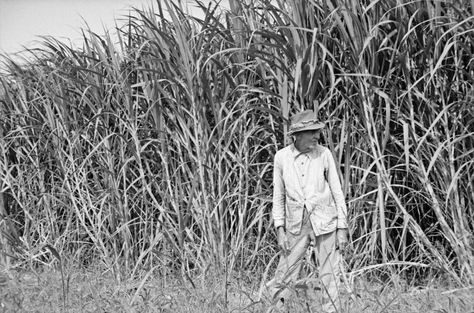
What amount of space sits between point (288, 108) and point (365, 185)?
0.65 meters

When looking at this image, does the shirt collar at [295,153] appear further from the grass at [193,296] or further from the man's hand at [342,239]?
the grass at [193,296]

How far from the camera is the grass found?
351 centimetres

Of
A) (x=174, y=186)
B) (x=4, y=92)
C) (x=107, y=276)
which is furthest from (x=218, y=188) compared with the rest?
(x=4, y=92)

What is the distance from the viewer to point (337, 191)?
14.0 ft

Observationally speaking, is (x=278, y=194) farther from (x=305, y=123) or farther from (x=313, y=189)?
(x=305, y=123)

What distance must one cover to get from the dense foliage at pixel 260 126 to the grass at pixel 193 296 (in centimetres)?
16

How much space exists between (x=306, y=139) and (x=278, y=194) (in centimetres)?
37

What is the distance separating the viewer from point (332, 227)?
4246 mm

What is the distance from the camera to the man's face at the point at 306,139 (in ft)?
13.8

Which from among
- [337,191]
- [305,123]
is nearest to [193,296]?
[337,191]

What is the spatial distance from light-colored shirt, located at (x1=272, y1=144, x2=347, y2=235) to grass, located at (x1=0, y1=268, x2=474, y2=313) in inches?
14.6

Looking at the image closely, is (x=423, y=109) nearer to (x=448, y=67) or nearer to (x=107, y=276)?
(x=448, y=67)

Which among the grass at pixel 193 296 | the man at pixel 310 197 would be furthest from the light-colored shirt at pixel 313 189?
the grass at pixel 193 296

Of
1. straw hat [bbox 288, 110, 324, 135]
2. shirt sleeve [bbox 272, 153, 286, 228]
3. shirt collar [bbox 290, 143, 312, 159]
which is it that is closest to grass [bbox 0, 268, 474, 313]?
shirt sleeve [bbox 272, 153, 286, 228]
